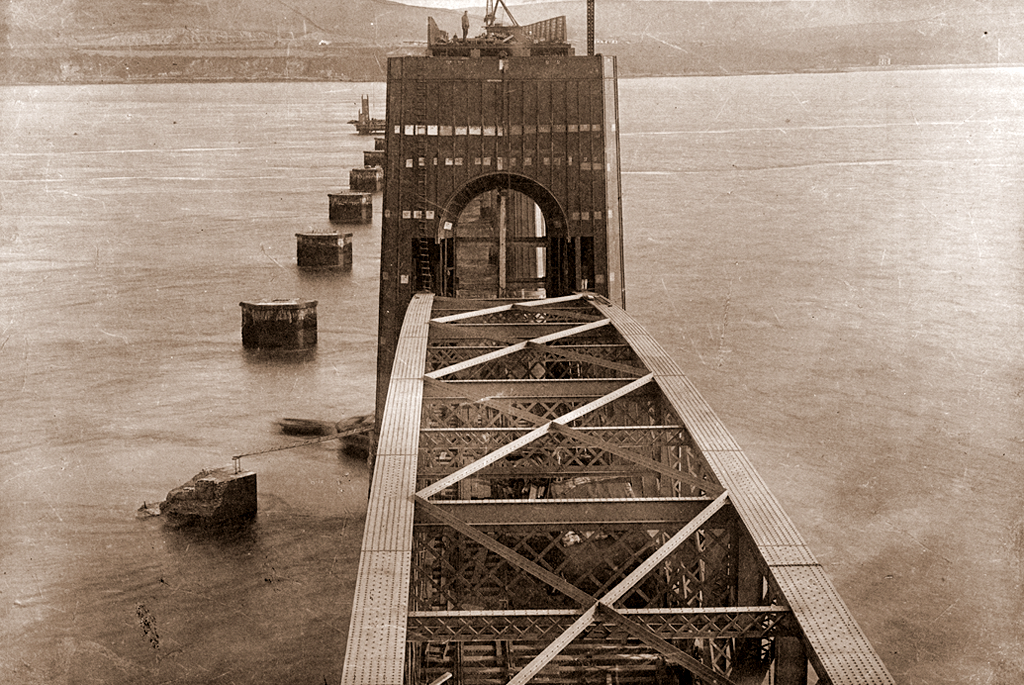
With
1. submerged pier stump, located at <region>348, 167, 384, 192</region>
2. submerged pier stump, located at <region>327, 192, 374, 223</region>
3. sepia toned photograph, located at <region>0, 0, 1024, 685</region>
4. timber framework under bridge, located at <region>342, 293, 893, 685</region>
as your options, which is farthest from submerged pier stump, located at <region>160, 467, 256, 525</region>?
submerged pier stump, located at <region>348, 167, 384, 192</region>

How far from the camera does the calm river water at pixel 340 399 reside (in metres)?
22.7

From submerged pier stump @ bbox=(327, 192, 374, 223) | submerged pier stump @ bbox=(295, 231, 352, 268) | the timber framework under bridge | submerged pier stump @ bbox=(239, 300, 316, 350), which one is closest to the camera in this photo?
the timber framework under bridge

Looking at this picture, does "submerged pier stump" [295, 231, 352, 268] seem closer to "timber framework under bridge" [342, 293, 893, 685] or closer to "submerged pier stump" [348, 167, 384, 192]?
"submerged pier stump" [348, 167, 384, 192]

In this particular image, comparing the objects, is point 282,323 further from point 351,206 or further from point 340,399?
point 351,206

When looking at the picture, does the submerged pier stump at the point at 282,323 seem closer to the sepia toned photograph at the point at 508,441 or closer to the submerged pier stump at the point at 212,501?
the sepia toned photograph at the point at 508,441

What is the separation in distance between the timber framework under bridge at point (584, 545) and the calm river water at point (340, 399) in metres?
5.63

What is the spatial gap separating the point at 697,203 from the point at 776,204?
5.52m

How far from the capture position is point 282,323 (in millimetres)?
41969


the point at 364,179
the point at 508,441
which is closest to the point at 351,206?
the point at 364,179

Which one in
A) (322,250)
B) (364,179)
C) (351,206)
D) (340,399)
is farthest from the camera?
(364,179)

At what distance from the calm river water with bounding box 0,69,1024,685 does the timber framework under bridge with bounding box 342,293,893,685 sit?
563 cm

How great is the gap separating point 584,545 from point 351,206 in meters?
63.8

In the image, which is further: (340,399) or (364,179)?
(364,179)

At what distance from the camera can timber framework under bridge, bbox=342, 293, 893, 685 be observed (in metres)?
10.3
